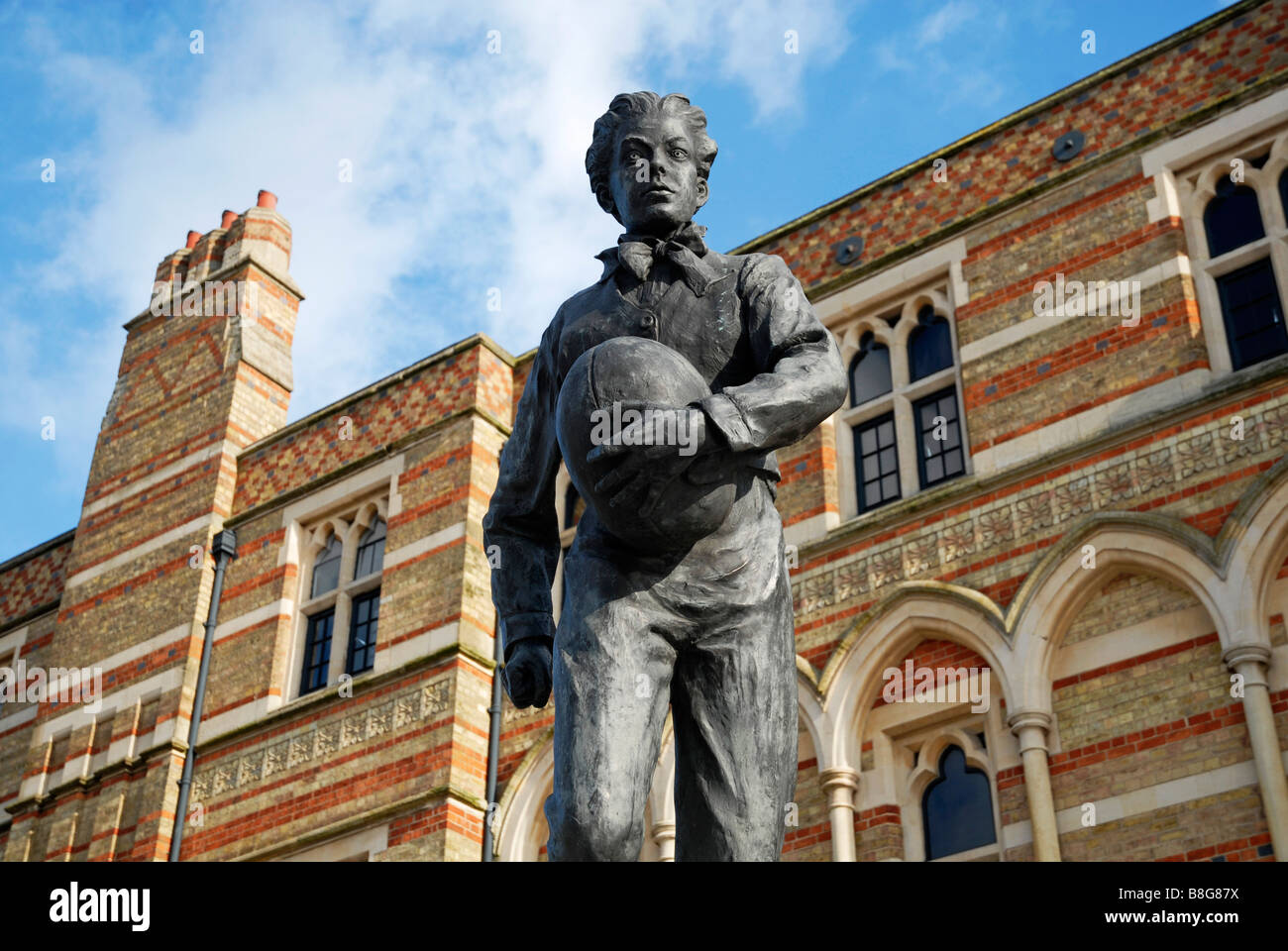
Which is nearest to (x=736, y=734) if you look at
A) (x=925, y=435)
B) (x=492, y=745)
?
(x=925, y=435)

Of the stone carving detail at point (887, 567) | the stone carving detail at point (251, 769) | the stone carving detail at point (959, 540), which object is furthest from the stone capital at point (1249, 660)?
the stone carving detail at point (251, 769)

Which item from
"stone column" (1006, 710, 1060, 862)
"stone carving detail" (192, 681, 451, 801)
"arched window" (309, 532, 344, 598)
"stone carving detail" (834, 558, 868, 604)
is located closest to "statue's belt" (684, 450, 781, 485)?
"stone column" (1006, 710, 1060, 862)

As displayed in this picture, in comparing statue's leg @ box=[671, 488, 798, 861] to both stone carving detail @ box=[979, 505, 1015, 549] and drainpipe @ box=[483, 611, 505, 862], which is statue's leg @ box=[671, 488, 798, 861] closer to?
stone carving detail @ box=[979, 505, 1015, 549]

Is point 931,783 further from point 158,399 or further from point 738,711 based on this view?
point 158,399

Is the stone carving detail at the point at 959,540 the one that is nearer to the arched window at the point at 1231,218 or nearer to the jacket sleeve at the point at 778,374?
the arched window at the point at 1231,218

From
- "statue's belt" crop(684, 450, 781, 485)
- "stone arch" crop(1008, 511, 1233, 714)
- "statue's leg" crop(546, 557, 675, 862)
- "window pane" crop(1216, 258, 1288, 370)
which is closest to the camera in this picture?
"statue's leg" crop(546, 557, 675, 862)

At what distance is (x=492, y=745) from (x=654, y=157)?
9.84 meters

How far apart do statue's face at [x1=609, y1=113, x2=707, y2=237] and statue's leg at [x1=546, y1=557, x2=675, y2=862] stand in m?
0.83

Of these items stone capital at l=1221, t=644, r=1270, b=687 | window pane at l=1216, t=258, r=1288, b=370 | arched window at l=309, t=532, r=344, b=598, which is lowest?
stone capital at l=1221, t=644, r=1270, b=687

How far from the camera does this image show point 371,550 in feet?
50.0

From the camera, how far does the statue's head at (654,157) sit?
3537mm

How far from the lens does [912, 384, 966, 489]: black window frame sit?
38.4 feet
